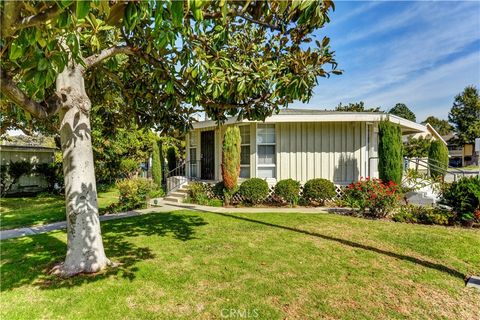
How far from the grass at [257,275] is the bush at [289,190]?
340 cm

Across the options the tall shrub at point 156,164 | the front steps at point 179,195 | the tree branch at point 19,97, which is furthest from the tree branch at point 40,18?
the tall shrub at point 156,164

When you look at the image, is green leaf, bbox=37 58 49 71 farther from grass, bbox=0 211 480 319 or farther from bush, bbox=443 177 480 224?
bush, bbox=443 177 480 224

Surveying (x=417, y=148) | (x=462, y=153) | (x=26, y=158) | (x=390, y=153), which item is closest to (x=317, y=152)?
(x=390, y=153)

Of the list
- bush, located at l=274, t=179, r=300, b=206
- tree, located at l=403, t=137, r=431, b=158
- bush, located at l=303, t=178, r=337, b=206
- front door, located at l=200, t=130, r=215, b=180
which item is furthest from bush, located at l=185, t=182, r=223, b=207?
tree, located at l=403, t=137, r=431, b=158

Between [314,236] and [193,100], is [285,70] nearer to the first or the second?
[193,100]

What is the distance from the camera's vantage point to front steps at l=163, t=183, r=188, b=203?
1237cm

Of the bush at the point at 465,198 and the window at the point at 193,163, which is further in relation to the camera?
the window at the point at 193,163

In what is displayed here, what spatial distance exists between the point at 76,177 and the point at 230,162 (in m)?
7.07

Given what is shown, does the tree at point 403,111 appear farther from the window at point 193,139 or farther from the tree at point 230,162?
the tree at point 230,162

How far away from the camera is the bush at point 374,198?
333 inches

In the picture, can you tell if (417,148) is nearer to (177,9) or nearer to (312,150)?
(312,150)

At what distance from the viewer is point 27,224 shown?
8367 millimetres

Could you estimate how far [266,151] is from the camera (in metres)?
11.9

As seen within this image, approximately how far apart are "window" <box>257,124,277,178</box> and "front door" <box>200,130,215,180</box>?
9.30 feet
